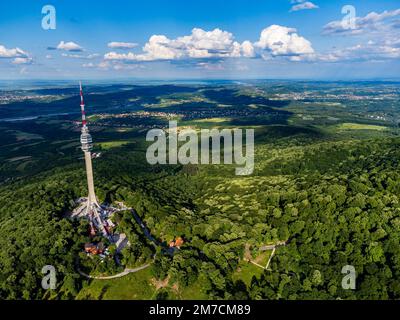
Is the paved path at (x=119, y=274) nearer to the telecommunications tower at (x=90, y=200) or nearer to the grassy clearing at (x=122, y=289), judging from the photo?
the grassy clearing at (x=122, y=289)

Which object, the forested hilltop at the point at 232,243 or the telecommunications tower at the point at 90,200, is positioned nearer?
the forested hilltop at the point at 232,243

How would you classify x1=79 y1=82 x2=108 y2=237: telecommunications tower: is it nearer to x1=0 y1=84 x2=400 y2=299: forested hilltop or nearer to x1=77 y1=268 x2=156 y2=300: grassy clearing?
x1=0 y1=84 x2=400 y2=299: forested hilltop

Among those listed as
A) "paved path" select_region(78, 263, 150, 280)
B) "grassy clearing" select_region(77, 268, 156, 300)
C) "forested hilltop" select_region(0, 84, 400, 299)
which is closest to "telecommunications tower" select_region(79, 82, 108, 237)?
"forested hilltop" select_region(0, 84, 400, 299)

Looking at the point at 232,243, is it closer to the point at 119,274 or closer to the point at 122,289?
the point at 119,274

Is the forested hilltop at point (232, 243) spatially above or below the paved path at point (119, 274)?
above

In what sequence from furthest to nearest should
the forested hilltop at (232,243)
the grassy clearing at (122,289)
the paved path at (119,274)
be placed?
the paved path at (119,274), the grassy clearing at (122,289), the forested hilltop at (232,243)

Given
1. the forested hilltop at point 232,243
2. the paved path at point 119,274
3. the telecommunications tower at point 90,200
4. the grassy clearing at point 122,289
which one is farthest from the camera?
the telecommunications tower at point 90,200

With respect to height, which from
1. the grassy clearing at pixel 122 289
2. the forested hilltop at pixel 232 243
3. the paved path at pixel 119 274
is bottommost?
the grassy clearing at pixel 122 289

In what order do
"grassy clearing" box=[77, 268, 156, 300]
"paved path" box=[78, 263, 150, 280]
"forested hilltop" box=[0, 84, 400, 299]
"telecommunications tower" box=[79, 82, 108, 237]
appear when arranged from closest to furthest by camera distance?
"forested hilltop" box=[0, 84, 400, 299] < "grassy clearing" box=[77, 268, 156, 300] < "paved path" box=[78, 263, 150, 280] < "telecommunications tower" box=[79, 82, 108, 237]

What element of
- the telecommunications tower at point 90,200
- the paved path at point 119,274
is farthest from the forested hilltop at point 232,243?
the telecommunications tower at point 90,200
